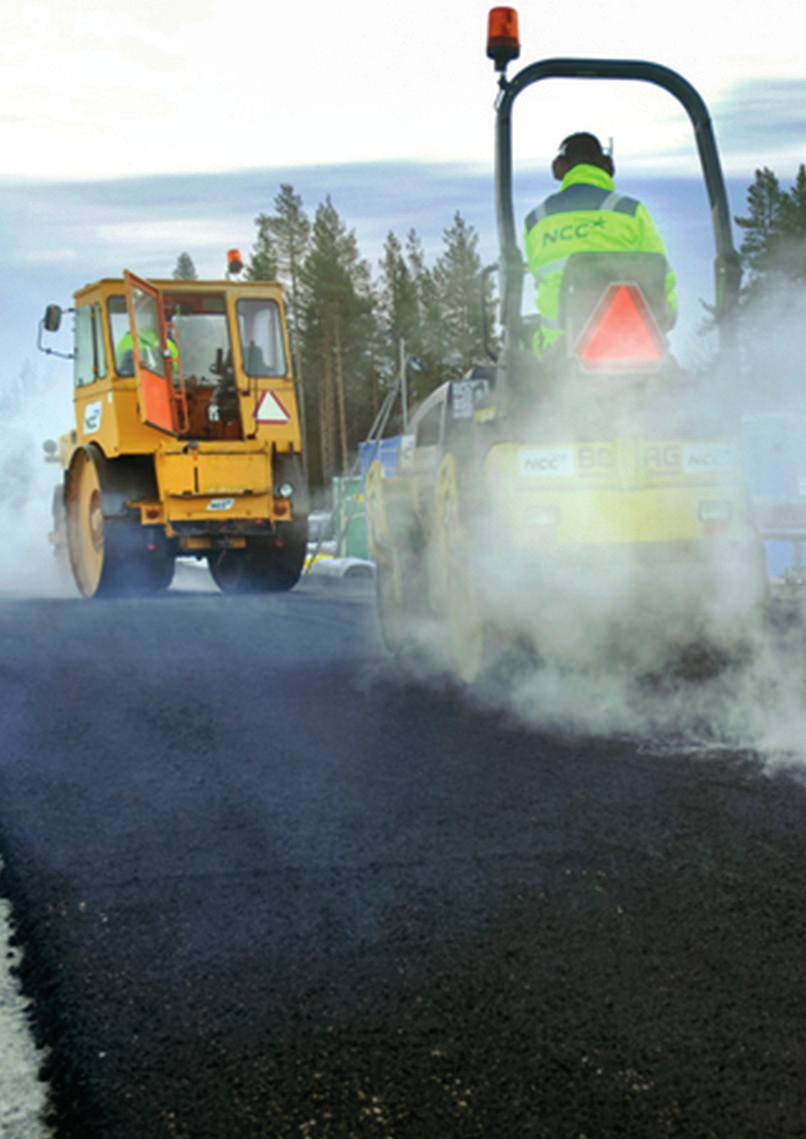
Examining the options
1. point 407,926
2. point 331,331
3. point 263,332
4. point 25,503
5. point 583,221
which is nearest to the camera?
point 407,926

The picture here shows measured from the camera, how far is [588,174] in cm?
528

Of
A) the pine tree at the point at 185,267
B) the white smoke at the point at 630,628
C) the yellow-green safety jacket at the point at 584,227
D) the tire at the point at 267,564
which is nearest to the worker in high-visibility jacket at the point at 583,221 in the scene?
the yellow-green safety jacket at the point at 584,227

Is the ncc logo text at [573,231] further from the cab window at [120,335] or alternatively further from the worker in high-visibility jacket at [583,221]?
the cab window at [120,335]

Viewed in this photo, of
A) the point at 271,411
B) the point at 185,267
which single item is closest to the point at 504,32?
the point at 271,411

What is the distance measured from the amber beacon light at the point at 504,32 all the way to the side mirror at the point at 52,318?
6.05 m

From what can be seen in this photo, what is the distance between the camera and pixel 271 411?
10570mm

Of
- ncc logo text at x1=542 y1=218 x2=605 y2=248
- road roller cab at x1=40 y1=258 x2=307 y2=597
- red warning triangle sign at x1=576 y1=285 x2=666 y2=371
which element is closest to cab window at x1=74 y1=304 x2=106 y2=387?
road roller cab at x1=40 y1=258 x2=307 y2=597

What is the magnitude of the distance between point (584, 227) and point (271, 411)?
5627mm

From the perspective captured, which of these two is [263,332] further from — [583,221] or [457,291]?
[457,291]

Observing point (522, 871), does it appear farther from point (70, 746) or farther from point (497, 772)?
point (70, 746)

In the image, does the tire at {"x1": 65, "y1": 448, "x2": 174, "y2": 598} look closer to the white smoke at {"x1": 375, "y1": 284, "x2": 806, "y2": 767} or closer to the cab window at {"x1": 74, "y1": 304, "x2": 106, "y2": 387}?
the cab window at {"x1": 74, "y1": 304, "x2": 106, "y2": 387}

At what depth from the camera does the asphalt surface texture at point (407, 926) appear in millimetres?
2250

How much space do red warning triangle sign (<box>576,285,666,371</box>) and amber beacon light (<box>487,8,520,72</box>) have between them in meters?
1.20

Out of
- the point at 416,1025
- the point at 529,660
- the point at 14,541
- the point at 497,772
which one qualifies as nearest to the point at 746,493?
the point at 529,660
